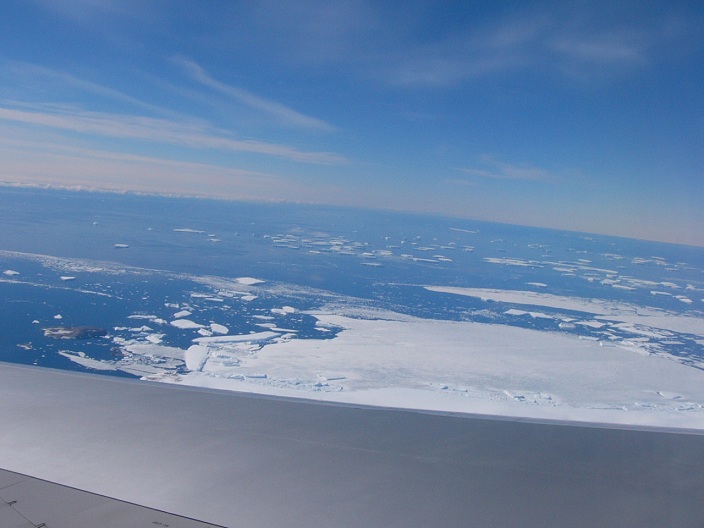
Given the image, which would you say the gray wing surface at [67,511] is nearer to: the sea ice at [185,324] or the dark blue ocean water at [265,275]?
the dark blue ocean water at [265,275]

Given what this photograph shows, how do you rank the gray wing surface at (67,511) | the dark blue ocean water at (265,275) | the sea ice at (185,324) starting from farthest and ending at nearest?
the dark blue ocean water at (265,275) < the sea ice at (185,324) < the gray wing surface at (67,511)

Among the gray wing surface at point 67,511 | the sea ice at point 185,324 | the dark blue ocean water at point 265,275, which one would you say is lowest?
the sea ice at point 185,324

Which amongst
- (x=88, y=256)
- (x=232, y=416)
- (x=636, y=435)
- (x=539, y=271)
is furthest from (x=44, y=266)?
(x=539, y=271)

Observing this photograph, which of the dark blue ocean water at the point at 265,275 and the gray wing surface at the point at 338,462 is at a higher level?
the gray wing surface at the point at 338,462

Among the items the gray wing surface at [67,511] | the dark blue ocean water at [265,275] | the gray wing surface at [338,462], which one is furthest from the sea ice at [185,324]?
the gray wing surface at [67,511]

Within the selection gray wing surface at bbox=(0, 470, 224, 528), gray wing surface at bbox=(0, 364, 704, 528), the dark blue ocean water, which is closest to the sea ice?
the dark blue ocean water

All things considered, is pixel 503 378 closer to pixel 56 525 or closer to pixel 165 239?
pixel 56 525

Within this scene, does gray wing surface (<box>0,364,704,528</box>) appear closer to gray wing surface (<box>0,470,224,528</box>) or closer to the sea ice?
gray wing surface (<box>0,470,224,528</box>)
